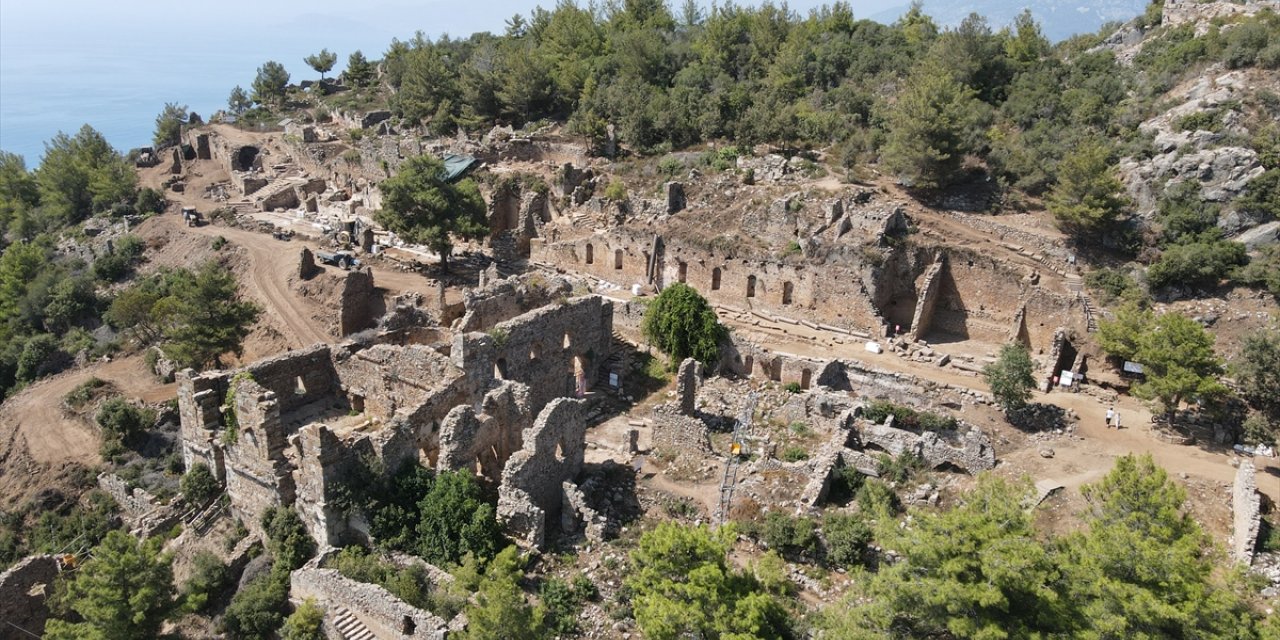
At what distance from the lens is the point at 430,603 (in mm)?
20344

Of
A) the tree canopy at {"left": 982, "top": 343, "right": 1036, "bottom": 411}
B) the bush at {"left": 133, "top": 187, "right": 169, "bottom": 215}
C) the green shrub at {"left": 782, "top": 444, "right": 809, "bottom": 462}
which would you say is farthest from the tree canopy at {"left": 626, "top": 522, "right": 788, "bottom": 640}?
the bush at {"left": 133, "top": 187, "right": 169, "bottom": 215}

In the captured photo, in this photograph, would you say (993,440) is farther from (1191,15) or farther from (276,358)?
(1191,15)

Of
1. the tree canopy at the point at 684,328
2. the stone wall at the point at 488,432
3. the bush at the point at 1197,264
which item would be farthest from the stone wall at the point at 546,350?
the bush at the point at 1197,264

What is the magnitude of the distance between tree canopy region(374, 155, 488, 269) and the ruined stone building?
52.5 feet

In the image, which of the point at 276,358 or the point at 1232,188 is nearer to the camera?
the point at 276,358

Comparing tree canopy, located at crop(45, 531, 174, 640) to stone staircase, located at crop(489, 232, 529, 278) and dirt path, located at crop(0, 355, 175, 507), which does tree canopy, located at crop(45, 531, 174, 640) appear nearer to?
dirt path, located at crop(0, 355, 175, 507)

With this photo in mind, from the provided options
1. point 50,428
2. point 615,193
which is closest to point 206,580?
point 50,428

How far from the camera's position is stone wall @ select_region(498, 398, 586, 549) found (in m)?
22.0

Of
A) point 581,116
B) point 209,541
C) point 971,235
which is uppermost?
point 581,116

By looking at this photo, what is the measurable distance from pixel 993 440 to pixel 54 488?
116ft

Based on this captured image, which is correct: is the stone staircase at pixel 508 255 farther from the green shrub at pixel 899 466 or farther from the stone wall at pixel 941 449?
the green shrub at pixel 899 466

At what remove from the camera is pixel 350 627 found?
20156mm

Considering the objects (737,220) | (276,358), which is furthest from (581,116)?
(276,358)

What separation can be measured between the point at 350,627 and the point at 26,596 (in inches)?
419
